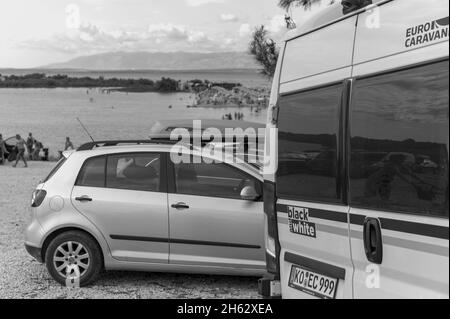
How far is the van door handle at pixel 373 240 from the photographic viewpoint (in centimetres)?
290

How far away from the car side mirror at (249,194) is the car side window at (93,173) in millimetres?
1474

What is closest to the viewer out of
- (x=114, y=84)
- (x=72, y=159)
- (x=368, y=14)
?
(x=368, y=14)

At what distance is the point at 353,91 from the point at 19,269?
521 centimetres

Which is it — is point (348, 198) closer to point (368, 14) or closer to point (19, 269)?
point (368, 14)

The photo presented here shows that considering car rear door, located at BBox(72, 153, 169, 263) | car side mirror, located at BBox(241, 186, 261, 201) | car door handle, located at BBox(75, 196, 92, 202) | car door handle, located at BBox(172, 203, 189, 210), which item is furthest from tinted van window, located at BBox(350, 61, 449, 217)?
car door handle, located at BBox(75, 196, 92, 202)

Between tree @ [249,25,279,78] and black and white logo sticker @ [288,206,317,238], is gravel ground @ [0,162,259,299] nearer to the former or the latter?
black and white logo sticker @ [288,206,317,238]

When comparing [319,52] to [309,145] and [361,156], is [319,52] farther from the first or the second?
[361,156]

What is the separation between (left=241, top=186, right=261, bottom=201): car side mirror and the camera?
5629 mm

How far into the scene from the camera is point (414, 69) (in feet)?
8.89

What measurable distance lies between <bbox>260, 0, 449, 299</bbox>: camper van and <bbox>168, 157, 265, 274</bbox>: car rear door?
5.62 ft

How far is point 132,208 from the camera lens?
574 cm

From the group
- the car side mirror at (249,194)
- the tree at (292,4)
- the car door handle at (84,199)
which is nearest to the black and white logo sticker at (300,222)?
the car side mirror at (249,194)

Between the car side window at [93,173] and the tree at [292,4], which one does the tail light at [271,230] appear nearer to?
the car side window at [93,173]
